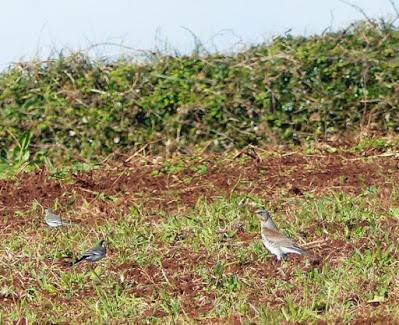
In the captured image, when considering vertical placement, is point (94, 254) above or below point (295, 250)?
below

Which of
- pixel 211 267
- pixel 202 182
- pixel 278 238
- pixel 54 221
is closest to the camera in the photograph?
pixel 278 238

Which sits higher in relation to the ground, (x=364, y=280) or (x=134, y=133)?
(x=364, y=280)

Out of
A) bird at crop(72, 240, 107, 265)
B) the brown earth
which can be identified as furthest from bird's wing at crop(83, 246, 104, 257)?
the brown earth

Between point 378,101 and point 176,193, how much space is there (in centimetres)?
362

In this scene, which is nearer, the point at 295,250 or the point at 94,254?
the point at 295,250

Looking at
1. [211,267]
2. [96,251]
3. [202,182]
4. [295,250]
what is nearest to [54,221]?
[96,251]

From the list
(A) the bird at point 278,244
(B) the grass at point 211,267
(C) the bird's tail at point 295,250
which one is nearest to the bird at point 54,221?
(B) the grass at point 211,267

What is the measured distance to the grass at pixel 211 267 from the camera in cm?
606

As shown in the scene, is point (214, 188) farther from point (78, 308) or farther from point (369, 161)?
point (78, 308)

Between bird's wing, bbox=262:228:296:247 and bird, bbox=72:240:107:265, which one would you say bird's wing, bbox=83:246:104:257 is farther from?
bird's wing, bbox=262:228:296:247

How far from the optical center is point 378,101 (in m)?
12.6

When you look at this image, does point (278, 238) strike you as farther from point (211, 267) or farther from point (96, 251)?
point (96, 251)

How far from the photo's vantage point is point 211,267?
7.06 metres

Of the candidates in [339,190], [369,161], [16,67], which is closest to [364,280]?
[339,190]
